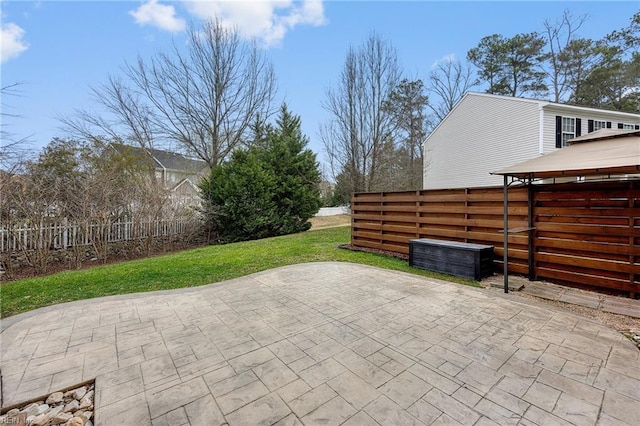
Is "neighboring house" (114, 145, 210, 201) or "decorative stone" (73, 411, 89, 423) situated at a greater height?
"neighboring house" (114, 145, 210, 201)

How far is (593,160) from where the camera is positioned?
3342mm

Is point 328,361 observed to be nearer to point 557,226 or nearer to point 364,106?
point 557,226

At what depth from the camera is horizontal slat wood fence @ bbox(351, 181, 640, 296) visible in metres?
3.67

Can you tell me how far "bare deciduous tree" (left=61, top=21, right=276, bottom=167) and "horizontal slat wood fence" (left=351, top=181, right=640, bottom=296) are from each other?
12.1 meters

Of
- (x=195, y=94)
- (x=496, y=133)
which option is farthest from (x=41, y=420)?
(x=496, y=133)

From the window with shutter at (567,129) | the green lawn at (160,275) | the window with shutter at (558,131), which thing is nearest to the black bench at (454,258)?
the green lawn at (160,275)

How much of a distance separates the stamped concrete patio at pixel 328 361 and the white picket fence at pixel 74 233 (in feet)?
13.8

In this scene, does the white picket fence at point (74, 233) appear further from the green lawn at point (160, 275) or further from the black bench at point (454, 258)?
the black bench at point (454, 258)

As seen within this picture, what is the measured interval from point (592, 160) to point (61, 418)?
5483mm

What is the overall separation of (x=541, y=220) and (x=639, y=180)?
1.15m

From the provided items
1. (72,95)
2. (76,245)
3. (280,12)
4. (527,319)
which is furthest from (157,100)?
(527,319)

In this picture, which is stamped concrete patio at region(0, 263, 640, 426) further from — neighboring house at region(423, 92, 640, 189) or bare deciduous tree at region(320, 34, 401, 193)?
neighboring house at region(423, 92, 640, 189)

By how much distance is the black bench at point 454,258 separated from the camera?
4586mm

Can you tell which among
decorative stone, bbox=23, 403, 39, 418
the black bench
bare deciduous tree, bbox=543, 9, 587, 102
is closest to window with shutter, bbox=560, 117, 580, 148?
bare deciduous tree, bbox=543, 9, 587, 102
